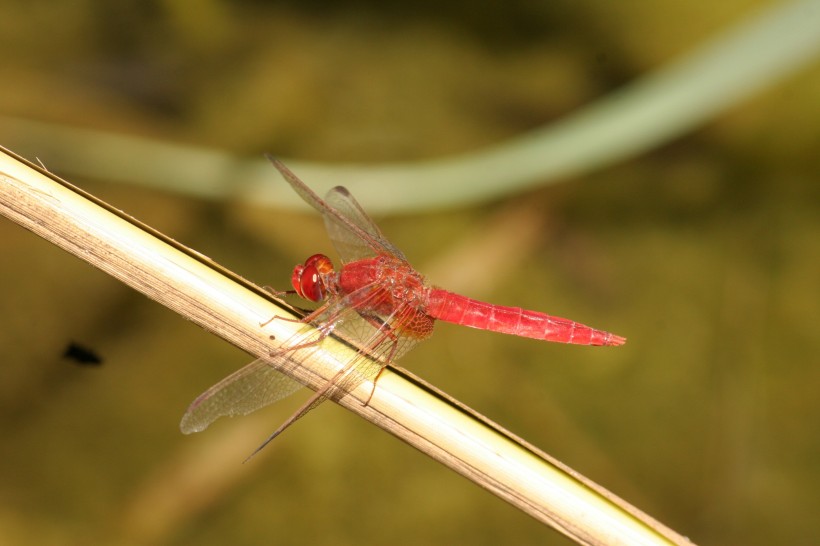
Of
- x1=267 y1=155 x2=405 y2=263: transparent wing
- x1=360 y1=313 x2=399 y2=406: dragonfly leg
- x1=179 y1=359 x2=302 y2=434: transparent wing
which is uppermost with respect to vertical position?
x1=267 y1=155 x2=405 y2=263: transparent wing

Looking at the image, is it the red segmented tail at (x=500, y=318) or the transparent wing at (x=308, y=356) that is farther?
the red segmented tail at (x=500, y=318)

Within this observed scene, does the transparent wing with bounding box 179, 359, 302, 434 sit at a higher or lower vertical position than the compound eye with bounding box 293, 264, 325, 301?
lower

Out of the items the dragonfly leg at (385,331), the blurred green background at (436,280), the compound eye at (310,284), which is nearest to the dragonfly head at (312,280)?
the compound eye at (310,284)

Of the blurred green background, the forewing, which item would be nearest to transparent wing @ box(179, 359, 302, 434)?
the forewing

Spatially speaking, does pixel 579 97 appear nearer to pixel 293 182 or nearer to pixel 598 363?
pixel 598 363

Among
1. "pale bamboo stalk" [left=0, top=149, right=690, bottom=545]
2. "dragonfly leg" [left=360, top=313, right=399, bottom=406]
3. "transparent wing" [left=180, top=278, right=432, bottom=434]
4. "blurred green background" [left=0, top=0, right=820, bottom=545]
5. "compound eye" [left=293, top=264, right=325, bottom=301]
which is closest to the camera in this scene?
"pale bamboo stalk" [left=0, top=149, right=690, bottom=545]

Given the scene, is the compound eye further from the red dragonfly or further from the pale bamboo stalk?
the pale bamboo stalk

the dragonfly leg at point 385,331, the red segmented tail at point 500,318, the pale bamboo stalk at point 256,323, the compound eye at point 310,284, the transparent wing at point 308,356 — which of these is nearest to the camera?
the pale bamboo stalk at point 256,323

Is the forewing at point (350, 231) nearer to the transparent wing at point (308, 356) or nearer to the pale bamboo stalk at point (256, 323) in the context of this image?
the transparent wing at point (308, 356)
